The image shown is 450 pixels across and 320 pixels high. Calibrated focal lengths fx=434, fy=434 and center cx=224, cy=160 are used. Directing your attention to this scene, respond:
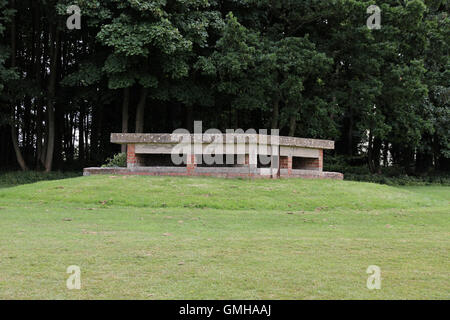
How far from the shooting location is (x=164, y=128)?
27.3 m

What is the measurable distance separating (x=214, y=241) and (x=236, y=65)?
46.1ft

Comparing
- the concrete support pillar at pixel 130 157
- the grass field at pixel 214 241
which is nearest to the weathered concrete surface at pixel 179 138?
the concrete support pillar at pixel 130 157

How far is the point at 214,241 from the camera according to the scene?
21.5 feet

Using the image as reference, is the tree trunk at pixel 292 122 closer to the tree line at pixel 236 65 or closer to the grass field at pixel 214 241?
the tree line at pixel 236 65

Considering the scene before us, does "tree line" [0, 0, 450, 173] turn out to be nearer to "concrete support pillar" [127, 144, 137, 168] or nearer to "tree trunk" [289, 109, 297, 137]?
"tree trunk" [289, 109, 297, 137]

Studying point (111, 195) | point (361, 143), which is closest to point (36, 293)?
point (111, 195)

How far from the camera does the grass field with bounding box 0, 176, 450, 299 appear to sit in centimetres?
413

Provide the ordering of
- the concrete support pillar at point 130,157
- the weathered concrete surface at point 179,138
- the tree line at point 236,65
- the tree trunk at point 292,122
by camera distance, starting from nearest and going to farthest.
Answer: the weathered concrete surface at point 179,138 < the concrete support pillar at point 130,157 < the tree line at point 236,65 < the tree trunk at point 292,122

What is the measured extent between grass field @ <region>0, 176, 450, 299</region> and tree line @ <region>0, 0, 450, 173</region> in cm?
868

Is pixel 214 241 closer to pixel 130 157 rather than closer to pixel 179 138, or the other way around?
pixel 179 138

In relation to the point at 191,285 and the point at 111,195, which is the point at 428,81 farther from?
the point at 191,285

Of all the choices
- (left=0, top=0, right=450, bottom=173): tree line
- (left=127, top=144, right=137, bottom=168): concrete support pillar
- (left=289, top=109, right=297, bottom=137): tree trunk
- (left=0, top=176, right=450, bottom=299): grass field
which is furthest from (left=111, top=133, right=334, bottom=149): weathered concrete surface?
(left=289, top=109, right=297, bottom=137): tree trunk

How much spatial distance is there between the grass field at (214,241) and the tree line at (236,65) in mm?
8679

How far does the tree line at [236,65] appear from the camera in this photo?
19781mm
